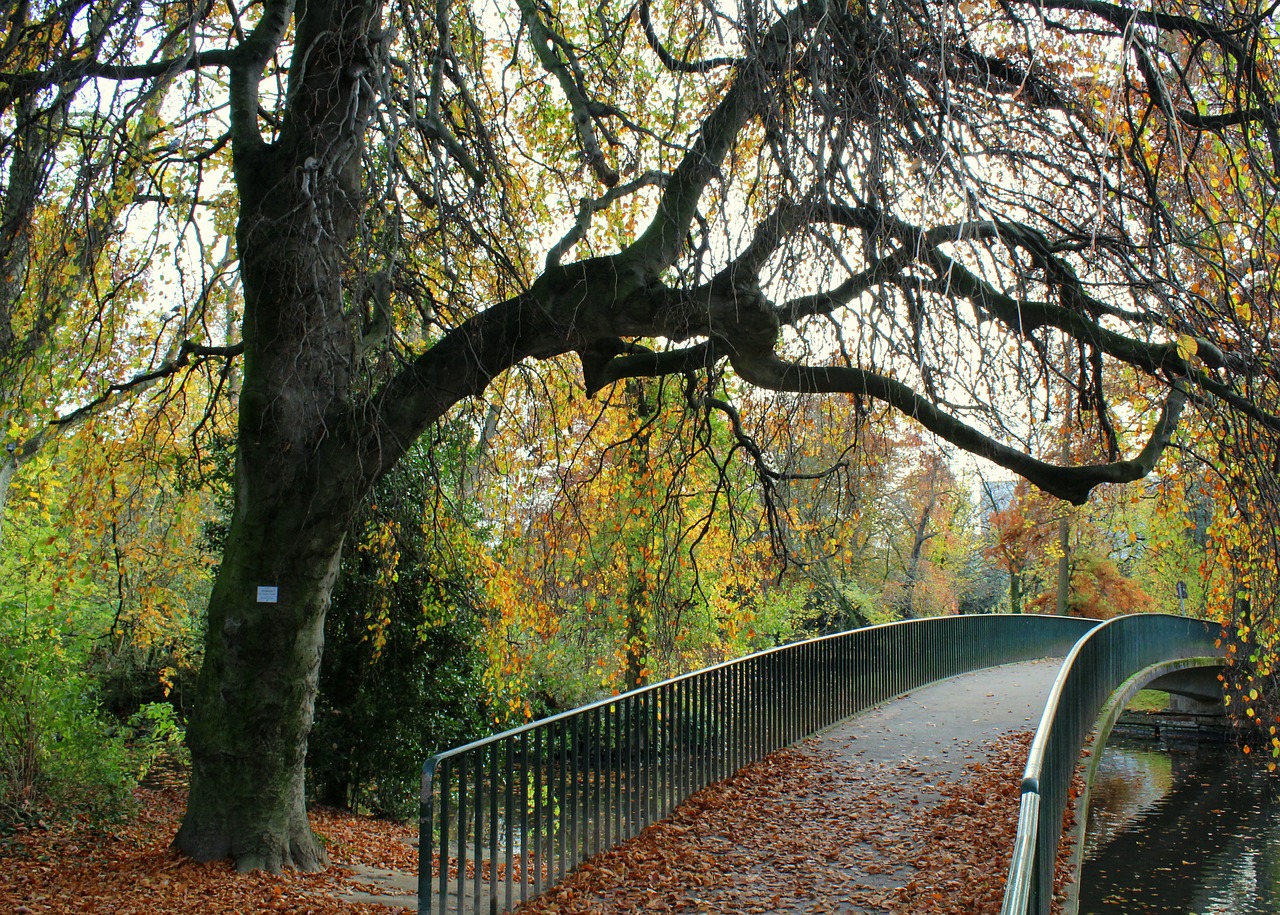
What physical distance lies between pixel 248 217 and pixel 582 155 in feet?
9.57

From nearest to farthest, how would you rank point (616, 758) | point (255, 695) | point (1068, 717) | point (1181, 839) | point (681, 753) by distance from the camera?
1. point (255, 695)
2. point (616, 758)
3. point (681, 753)
4. point (1068, 717)
5. point (1181, 839)

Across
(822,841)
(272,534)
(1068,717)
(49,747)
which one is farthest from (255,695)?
(1068,717)

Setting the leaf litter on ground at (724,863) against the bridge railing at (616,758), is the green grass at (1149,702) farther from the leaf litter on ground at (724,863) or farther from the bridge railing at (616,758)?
the leaf litter on ground at (724,863)

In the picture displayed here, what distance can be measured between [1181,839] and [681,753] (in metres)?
15.6

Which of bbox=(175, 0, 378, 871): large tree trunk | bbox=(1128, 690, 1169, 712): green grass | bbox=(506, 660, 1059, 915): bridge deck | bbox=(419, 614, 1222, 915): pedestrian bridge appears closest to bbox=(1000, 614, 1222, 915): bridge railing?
bbox=(419, 614, 1222, 915): pedestrian bridge

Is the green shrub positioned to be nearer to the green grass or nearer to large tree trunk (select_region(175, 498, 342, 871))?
large tree trunk (select_region(175, 498, 342, 871))

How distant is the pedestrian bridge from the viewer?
18.2ft

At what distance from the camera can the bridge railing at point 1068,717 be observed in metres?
3.47

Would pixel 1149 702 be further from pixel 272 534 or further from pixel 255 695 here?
pixel 272 534

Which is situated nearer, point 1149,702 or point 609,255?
point 609,255

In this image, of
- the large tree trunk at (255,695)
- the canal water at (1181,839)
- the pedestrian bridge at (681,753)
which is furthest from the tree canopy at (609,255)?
the canal water at (1181,839)

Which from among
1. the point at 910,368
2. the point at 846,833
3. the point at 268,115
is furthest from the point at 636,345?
the point at 846,833

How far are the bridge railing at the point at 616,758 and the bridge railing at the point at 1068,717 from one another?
2848mm

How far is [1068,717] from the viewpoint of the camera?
9711mm
